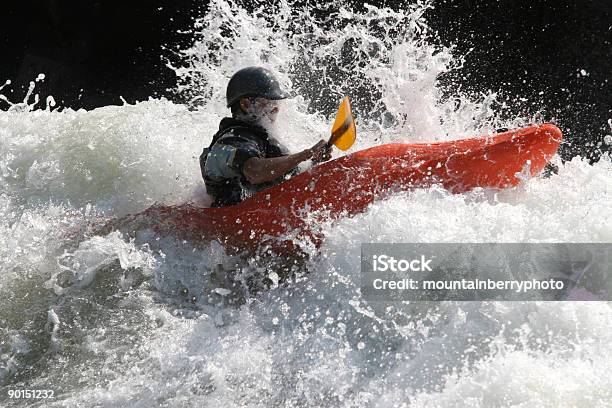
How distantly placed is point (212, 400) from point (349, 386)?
1.65 feet

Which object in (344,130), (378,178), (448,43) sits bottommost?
(378,178)

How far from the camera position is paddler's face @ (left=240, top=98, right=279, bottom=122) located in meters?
3.43

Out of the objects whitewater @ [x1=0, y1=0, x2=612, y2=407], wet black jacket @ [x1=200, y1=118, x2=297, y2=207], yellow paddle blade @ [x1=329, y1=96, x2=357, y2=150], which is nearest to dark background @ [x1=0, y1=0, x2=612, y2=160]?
whitewater @ [x1=0, y1=0, x2=612, y2=407]

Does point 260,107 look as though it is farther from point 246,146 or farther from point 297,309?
point 297,309

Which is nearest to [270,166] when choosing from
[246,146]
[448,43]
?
[246,146]

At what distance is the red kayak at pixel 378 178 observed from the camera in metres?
3.09

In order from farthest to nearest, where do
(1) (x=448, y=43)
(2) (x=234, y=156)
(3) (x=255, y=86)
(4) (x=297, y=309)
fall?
1. (1) (x=448, y=43)
2. (3) (x=255, y=86)
3. (2) (x=234, y=156)
4. (4) (x=297, y=309)

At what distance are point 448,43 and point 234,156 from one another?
144 inches

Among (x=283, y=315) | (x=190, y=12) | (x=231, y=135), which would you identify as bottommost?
(x=283, y=315)

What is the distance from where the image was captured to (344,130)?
118 inches

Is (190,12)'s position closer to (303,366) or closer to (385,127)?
(385,127)

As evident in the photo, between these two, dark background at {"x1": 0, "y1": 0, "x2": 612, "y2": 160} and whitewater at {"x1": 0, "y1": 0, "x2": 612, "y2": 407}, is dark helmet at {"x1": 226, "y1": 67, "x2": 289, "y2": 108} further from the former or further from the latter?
dark background at {"x1": 0, "y1": 0, "x2": 612, "y2": 160}

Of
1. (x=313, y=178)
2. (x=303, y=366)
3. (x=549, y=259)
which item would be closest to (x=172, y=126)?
(x=313, y=178)

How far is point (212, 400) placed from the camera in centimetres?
253
